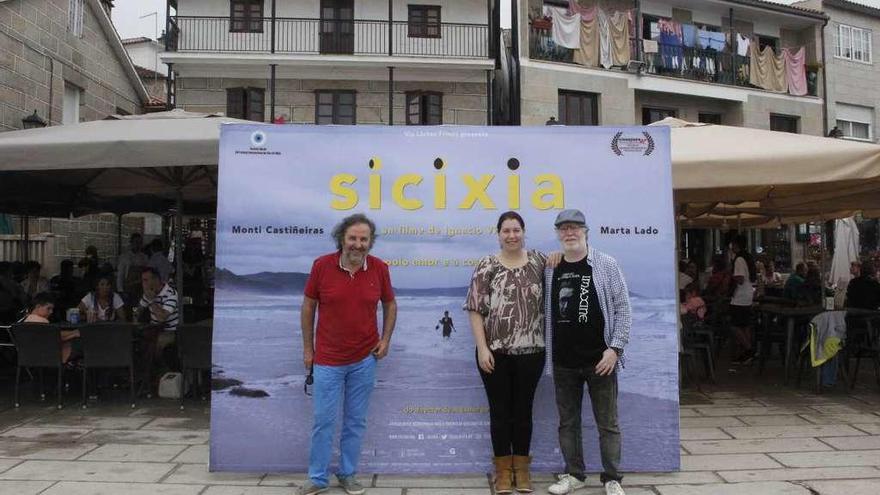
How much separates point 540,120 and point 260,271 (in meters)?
14.5

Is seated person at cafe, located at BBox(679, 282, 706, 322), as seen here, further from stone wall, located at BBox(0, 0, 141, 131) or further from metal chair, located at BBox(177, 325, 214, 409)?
stone wall, located at BBox(0, 0, 141, 131)

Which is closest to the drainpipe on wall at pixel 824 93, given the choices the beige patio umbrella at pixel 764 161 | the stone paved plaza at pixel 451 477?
the stone paved plaza at pixel 451 477

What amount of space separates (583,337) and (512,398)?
0.55m

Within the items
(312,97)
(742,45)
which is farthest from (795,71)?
(312,97)

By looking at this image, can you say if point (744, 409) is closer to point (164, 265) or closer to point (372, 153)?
point (372, 153)

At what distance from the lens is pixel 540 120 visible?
57.6 feet

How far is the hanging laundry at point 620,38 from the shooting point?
1827cm

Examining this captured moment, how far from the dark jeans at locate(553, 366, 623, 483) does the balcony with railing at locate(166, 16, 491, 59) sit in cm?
1589

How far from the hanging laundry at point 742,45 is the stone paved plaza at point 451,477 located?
16269 millimetres

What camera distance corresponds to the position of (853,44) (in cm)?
2212

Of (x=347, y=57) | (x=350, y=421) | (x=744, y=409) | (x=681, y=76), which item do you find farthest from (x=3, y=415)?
(x=681, y=76)

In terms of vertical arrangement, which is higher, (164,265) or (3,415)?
(164,265)

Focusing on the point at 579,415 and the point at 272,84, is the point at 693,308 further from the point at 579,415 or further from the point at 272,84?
the point at 272,84

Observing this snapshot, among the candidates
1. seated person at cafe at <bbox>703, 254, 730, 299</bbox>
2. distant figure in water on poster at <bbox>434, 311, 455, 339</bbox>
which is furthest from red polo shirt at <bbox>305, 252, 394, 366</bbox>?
seated person at cafe at <bbox>703, 254, 730, 299</bbox>
